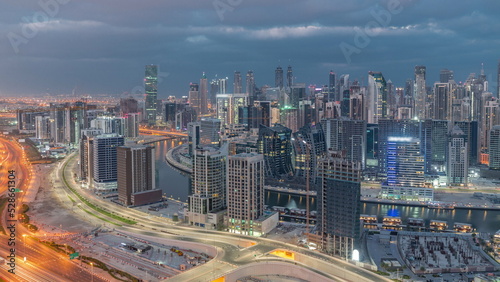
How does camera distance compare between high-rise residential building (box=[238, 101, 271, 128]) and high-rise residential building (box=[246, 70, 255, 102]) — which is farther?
high-rise residential building (box=[246, 70, 255, 102])

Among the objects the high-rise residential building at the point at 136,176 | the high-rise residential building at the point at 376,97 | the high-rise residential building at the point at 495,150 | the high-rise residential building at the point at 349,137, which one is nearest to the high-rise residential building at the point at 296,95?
the high-rise residential building at the point at 376,97

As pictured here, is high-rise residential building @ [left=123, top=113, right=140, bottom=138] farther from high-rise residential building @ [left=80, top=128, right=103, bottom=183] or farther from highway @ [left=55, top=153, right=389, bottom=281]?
highway @ [left=55, top=153, right=389, bottom=281]

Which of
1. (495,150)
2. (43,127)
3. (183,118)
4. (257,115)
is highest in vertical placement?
(257,115)

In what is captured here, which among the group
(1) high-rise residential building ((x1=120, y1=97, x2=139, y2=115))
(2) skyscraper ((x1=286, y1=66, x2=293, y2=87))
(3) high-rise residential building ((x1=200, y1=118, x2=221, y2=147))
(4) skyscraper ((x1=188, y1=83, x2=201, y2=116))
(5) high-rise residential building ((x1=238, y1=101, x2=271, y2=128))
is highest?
(2) skyscraper ((x1=286, y1=66, x2=293, y2=87))

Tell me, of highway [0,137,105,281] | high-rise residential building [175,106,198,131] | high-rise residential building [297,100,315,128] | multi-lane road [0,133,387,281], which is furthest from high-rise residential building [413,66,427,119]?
highway [0,137,105,281]

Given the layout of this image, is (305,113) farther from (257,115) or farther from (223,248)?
(223,248)

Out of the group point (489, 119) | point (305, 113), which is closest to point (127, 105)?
point (305, 113)
